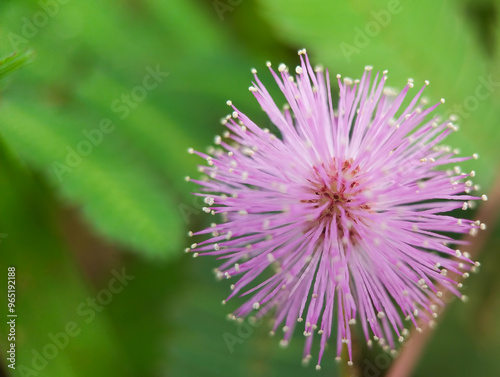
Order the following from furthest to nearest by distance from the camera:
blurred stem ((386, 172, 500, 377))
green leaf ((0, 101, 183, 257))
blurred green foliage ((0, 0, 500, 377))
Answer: blurred stem ((386, 172, 500, 377)) < blurred green foliage ((0, 0, 500, 377)) < green leaf ((0, 101, 183, 257))

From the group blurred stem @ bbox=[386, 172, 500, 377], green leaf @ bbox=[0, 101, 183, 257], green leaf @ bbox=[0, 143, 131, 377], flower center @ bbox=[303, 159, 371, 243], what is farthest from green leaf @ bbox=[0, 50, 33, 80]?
blurred stem @ bbox=[386, 172, 500, 377]

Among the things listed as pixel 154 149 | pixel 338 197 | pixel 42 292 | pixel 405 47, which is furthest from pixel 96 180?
pixel 405 47

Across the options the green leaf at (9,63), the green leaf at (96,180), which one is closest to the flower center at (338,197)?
the green leaf at (96,180)

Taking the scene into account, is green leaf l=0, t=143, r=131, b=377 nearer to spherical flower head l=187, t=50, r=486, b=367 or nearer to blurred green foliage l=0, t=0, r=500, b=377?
blurred green foliage l=0, t=0, r=500, b=377

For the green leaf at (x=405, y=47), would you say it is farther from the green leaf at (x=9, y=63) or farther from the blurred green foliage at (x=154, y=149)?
the green leaf at (x=9, y=63)

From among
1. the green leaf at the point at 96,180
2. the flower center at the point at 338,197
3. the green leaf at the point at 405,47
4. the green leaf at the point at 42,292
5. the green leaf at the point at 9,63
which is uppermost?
the green leaf at the point at 405,47

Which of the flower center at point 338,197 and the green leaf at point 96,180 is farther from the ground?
the flower center at point 338,197

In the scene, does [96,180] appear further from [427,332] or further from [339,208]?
[427,332]
